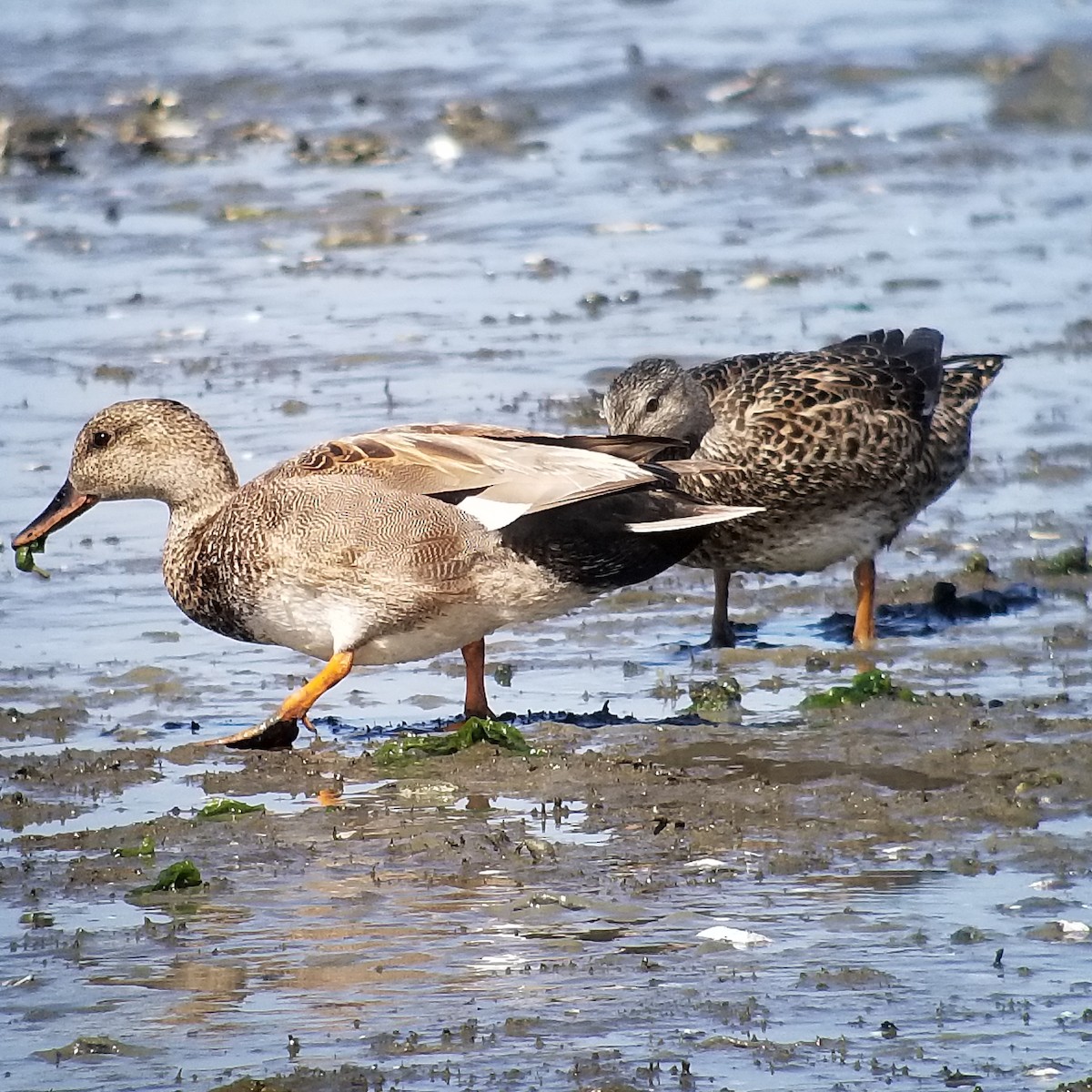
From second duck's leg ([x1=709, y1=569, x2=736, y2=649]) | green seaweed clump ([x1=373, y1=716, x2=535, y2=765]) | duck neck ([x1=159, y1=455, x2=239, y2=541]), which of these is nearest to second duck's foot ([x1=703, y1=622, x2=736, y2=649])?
second duck's leg ([x1=709, y1=569, x2=736, y2=649])

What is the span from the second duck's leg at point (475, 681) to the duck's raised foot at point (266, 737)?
1.88 ft

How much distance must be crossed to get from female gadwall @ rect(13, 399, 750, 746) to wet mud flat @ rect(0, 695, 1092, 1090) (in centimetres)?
36

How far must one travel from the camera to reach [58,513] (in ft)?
23.4

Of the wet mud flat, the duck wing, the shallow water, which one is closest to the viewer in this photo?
the wet mud flat

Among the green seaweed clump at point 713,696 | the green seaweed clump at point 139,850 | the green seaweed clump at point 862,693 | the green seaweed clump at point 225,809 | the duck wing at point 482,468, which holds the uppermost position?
the duck wing at point 482,468

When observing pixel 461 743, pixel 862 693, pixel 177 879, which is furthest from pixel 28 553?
pixel 862 693

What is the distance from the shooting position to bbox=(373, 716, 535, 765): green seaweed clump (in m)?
6.16

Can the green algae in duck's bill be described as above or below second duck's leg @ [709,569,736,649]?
above

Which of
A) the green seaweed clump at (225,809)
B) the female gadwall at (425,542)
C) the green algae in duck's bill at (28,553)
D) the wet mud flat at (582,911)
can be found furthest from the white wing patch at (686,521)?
the green algae in duck's bill at (28,553)

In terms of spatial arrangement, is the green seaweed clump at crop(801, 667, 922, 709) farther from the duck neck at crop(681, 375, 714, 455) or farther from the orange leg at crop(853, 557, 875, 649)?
the duck neck at crop(681, 375, 714, 455)

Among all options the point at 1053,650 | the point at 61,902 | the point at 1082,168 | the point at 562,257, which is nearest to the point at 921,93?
the point at 1082,168

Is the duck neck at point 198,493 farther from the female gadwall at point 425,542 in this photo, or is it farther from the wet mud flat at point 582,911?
the wet mud flat at point 582,911

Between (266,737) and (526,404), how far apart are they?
4035 millimetres

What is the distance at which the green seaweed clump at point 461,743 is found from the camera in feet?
20.2
